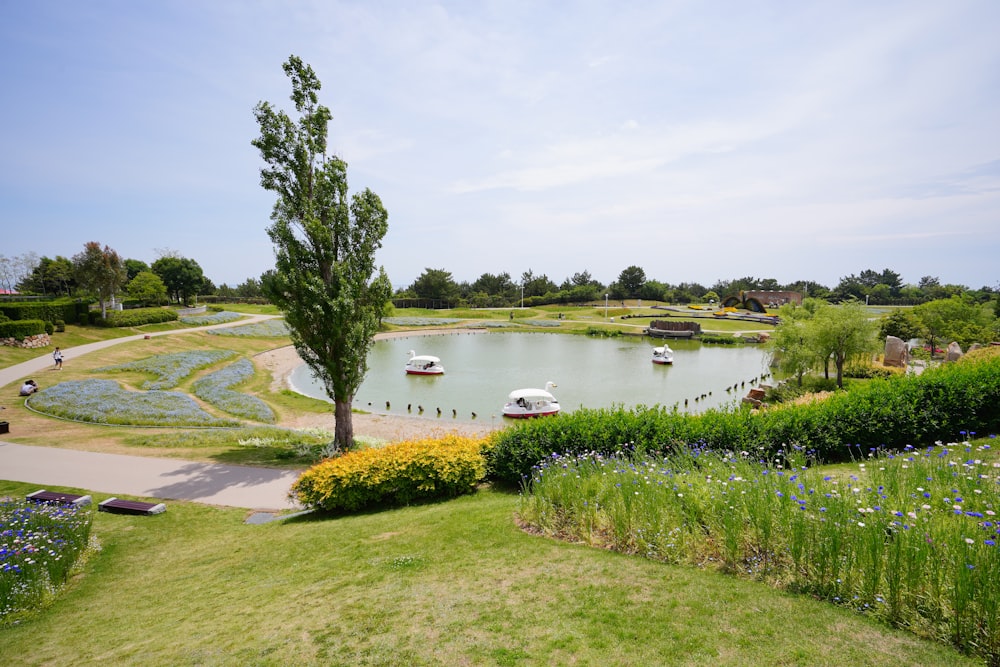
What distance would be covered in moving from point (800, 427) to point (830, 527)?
21.9ft

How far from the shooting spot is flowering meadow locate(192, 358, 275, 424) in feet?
77.7

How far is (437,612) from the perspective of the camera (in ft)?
16.4

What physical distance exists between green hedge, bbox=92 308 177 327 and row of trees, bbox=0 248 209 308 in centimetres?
118

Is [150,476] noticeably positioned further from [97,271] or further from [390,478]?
[97,271]

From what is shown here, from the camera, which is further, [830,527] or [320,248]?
[320,248]

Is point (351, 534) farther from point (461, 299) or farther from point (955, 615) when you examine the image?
point (461, 299)

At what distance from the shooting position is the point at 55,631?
5.96 m

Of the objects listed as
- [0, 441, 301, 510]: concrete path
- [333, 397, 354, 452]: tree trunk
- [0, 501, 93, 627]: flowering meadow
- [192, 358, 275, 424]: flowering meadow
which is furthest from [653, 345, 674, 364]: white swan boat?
[0, 501, 93, 627]: flowering meadow

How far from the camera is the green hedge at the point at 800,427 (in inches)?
408

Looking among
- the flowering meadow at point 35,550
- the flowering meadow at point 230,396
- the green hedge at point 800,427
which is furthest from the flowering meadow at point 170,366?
the green hedge at point 800,427

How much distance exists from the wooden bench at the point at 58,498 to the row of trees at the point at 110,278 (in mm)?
42912

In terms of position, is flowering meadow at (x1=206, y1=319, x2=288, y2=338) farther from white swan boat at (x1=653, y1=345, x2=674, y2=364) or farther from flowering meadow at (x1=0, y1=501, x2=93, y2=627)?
flowering meadow at (x1=0, y1=501, x2=93, y2=627)

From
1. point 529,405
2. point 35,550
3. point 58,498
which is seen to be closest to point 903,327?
point 529,405

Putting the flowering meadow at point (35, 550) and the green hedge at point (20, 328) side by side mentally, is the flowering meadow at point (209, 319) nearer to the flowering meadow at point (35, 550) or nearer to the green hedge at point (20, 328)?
the green hedge at point (20, 328)
